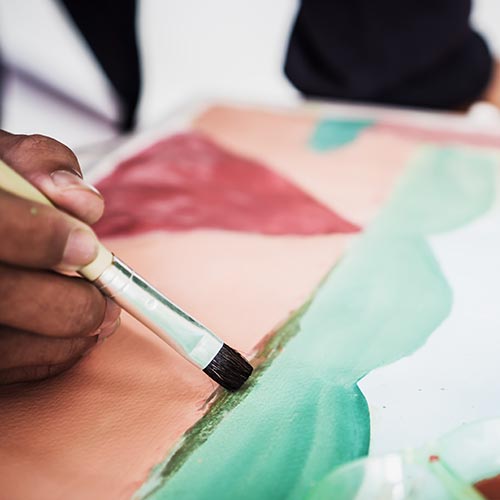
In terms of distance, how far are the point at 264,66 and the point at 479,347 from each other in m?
0.81

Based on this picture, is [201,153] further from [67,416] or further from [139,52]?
[67,416]

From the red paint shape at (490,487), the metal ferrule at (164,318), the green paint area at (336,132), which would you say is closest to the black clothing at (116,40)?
the green paint area at (336,132)

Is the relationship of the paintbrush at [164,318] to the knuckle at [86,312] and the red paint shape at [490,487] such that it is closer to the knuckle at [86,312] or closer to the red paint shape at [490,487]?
the knuckle at [86,312]

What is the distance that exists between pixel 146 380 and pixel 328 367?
117 mm

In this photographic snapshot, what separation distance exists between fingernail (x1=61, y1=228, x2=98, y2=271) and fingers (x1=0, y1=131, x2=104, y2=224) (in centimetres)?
2

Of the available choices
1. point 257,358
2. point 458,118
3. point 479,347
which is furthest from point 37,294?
point 458,118

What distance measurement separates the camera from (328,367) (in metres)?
0.42

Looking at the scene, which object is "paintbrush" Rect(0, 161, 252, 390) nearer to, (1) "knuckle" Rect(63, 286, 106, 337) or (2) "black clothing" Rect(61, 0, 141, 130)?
(1) "knuckle" Rect(63, 286, 106, 337)

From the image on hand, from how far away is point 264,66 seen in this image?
113cm

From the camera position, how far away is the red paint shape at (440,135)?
0.69 meters

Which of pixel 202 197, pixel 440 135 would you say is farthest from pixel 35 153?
pixel 440 135

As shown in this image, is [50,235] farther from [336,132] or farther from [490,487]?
[336,132]

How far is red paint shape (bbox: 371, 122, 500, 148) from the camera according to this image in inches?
27.2

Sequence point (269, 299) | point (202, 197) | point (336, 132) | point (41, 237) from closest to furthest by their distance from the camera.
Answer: point (41, 237), point (269, 299), point (202, 197), point (336, 132)
